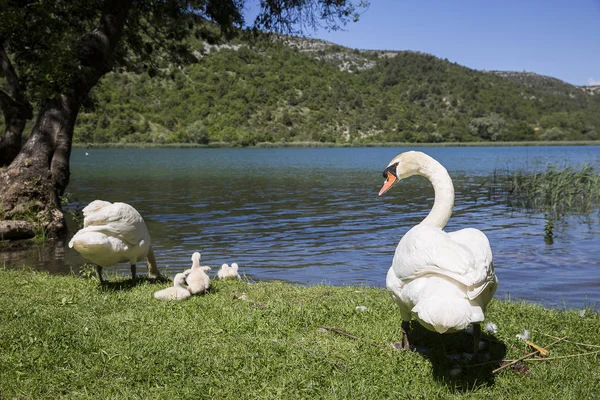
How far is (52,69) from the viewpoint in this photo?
14.0 m

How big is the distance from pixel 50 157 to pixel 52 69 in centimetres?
253

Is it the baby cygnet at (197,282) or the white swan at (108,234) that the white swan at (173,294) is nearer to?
the baby cygnet at (197,282)

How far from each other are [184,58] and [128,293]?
54.7ft

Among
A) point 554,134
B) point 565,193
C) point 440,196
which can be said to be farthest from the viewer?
point 554,134

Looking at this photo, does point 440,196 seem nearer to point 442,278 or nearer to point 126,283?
point 442,278

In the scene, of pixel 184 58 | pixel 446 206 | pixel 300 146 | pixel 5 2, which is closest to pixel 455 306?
pixel 446 206

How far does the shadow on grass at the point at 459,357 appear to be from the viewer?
459 cm

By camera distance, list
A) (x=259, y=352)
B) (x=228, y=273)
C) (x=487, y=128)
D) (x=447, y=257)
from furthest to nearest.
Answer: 1. (x=487, y=128)
2. (x=228, y=273)
3. (x=259, y=352)
4. (x=447, y=257)

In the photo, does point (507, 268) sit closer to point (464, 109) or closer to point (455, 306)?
point (455, 306)

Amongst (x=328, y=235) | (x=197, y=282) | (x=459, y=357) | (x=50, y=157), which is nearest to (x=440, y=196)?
(x=459, y=357)

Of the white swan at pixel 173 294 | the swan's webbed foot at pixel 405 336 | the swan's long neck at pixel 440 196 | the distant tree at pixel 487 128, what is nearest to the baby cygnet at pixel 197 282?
the white swan at pixel 173 294

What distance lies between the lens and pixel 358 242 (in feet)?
51.8

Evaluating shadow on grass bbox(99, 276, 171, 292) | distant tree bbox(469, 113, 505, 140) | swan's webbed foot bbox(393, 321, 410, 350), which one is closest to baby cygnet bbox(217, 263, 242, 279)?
shadow on grass bbox(99, 276, 171, 292)

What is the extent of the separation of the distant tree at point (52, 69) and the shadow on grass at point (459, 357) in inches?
473
